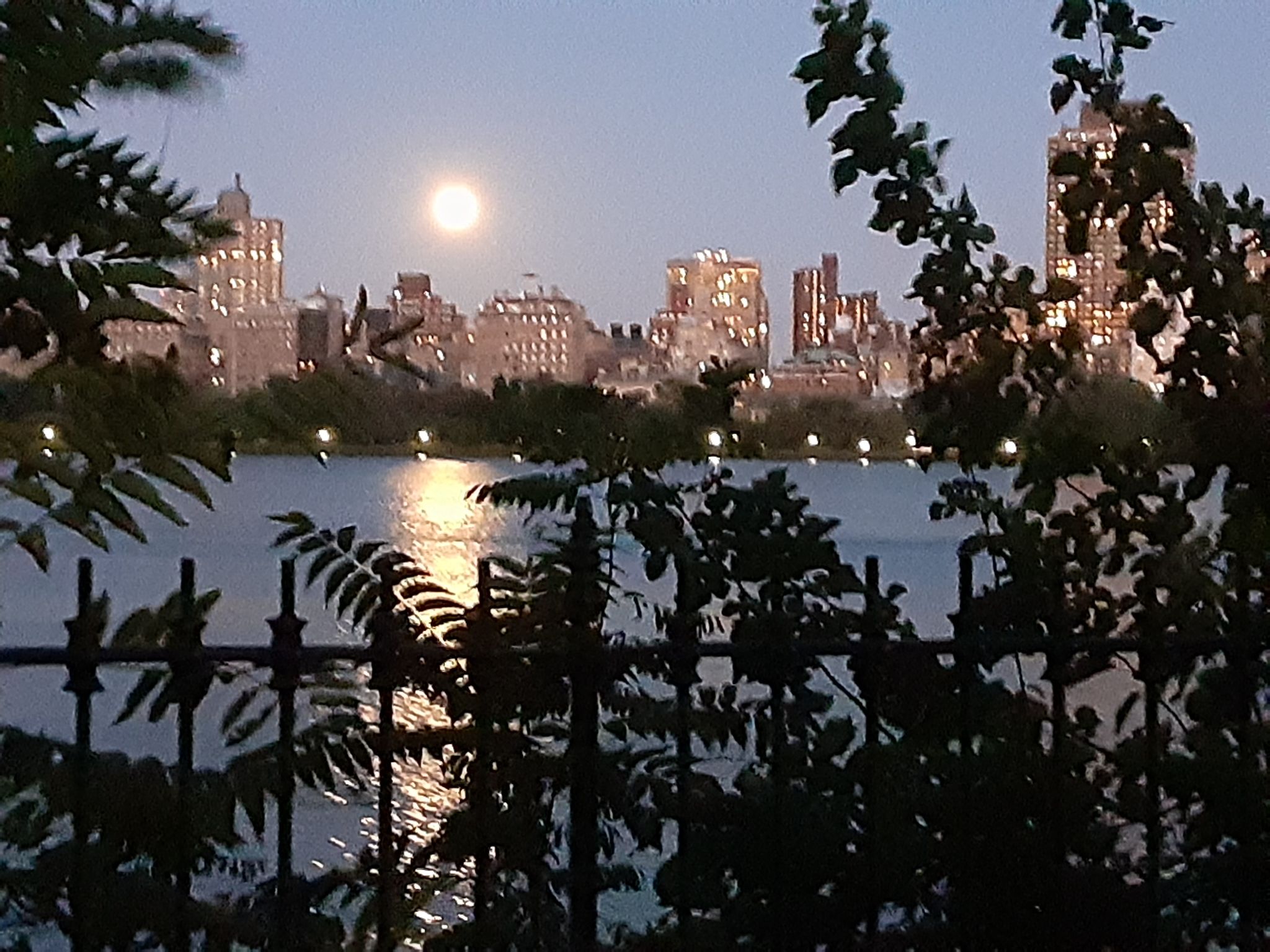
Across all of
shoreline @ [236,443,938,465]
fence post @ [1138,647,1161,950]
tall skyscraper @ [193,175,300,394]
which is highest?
tall skyscraper @ [193,175,300,394]

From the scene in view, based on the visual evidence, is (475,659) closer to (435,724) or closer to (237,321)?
(435,724)

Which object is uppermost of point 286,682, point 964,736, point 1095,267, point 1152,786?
point 1095,267

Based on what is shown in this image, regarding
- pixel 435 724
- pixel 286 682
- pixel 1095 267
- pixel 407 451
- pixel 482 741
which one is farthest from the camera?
pixel 1095 267

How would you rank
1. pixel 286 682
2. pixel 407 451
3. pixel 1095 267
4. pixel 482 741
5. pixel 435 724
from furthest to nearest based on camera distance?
pixel 1095 267
pixel 435 724
pixel 482 741
pixel 286 682
pixel 407 451

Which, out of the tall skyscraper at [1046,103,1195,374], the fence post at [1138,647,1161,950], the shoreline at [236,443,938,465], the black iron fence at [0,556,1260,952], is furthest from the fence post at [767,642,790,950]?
the tall skyscraper at [1046,103,1195,374]

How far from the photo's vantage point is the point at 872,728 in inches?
103

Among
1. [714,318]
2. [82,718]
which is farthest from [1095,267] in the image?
[82,718]

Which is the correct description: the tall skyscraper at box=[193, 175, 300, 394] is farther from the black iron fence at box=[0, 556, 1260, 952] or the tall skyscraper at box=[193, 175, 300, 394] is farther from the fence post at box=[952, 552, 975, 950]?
the fence post at box=[952, 552, 975, 950]

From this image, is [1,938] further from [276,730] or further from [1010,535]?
[1010,535]

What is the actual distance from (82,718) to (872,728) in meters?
1.31

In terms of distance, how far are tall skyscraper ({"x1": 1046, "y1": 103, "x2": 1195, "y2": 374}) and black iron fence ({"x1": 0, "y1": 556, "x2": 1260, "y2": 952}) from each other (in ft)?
2.17

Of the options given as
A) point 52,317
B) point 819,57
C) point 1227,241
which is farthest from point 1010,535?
point 52,317

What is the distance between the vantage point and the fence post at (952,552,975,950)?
8.46ft

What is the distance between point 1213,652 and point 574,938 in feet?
4.17
